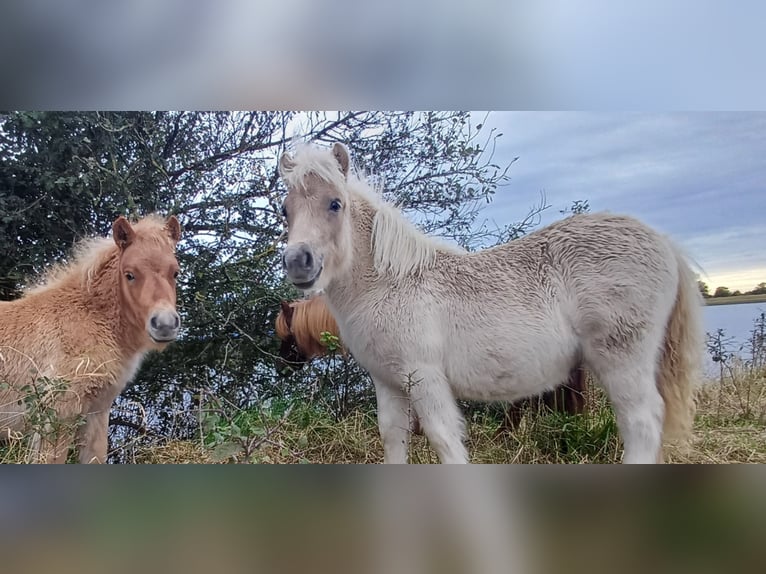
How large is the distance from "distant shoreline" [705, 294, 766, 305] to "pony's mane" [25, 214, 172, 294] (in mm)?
1785

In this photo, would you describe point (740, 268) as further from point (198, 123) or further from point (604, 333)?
point (198, 123)

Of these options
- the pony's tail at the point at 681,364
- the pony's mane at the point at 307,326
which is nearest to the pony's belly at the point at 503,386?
the pony's tail at the point at 681,364

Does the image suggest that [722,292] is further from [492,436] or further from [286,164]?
[286,164]

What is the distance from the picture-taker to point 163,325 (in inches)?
67.5

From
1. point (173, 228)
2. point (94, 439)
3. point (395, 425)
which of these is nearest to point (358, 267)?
point (395, 425)

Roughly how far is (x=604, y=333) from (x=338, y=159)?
997 mm

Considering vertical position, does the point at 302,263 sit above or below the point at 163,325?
above

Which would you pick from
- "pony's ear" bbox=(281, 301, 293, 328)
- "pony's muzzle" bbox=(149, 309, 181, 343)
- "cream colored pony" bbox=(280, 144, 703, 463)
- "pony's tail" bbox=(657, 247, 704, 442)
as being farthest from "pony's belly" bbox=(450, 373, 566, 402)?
"pony's muzzle" bbox=(149, 309, 181, 343)

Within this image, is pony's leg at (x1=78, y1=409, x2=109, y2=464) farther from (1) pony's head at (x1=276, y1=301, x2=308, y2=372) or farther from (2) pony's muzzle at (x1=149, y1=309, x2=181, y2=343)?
(1) pony's head at (x1=276, y1=301, x2=308, y2=372)

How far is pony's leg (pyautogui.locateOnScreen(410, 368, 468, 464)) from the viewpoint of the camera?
160cm

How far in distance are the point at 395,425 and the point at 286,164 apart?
92 cm

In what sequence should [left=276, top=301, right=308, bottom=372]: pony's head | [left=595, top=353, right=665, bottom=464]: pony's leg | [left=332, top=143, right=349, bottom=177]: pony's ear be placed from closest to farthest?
[left=595, top=353, right=665, bottom=464]: pony's leg < [left=332, top=143, right=349, bottom=177]: pony's ear < [left=276, top=301, right=308, bottom=372]: pony's head

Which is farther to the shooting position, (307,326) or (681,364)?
(307,326)
